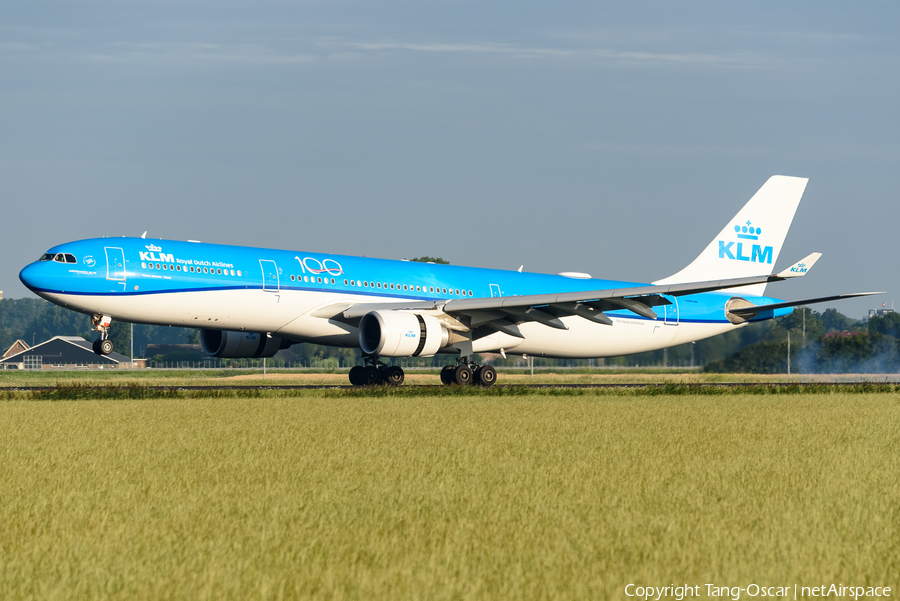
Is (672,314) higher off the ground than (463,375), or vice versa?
(672,314)

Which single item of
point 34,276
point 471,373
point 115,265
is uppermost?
point 115,265

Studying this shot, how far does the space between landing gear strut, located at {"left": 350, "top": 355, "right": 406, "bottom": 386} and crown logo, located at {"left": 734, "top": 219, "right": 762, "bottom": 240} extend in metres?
16.0

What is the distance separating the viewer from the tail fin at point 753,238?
39625 millimetres

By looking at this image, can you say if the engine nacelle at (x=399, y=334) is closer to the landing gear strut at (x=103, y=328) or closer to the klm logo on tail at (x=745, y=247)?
the landing gear strut at (x=103, y=328)

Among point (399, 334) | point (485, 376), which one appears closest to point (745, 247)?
point (485, 376)

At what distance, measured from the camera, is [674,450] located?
44.0ft

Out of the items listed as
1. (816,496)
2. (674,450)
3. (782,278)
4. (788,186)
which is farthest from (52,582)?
(788,186)

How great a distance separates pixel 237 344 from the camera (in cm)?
3350

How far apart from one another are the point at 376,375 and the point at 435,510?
2511 centimetres

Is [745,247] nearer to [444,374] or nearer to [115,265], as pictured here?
[444,374]

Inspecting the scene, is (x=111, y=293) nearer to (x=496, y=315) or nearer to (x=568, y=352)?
(x=496, y=315)

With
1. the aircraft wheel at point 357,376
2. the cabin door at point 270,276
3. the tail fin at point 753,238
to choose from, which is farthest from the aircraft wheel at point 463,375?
the tail fin at point 753,238

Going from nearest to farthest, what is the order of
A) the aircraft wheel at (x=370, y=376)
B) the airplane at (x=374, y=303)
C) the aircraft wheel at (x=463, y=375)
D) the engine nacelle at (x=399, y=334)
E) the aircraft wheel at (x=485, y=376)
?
the airplane at (x=374, y=303) < the engine nacelle at (x=399, y=334) < the aircraft wheel at (x=463, y=375) < the aircraft wheel at (x=485, y=376) < the aircraft wheel at (x=370, y=376)

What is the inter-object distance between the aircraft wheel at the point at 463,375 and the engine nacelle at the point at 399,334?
2.37m
